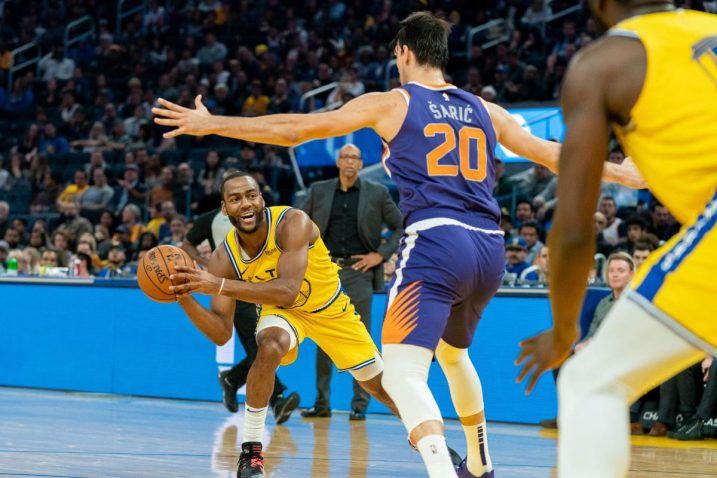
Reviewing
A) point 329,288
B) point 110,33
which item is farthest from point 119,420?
point 110,33

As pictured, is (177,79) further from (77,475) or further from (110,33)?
(77,475)

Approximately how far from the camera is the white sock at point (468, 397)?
16.9ft

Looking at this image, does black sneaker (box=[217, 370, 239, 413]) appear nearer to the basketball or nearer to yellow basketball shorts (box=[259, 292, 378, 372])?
yellow basketball shorts (box=[259, 292, 378, 372])

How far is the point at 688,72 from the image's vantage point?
257 cm

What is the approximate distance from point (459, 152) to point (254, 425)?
2.11 m

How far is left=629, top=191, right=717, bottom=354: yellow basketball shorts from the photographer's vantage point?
2.48 meters

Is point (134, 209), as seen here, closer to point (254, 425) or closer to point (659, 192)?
point (254, 425)

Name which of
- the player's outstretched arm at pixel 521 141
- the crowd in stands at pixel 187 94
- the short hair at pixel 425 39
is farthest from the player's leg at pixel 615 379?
the crowd in stands at pixel 187 94

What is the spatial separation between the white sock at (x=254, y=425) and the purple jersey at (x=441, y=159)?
71.0 inches

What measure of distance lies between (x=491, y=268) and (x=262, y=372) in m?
1.88

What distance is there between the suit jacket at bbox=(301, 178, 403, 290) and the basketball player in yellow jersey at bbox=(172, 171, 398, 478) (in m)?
2.67

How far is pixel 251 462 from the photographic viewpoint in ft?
19.4

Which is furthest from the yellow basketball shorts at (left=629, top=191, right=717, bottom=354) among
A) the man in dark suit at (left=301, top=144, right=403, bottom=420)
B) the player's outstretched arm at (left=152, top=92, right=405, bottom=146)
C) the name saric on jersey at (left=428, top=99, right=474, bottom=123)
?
the man in dark suit at (left=301, top=144, right=403, bottom=420)

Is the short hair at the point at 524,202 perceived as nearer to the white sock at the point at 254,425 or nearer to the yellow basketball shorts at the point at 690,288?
the white sock at the point at 254,425
